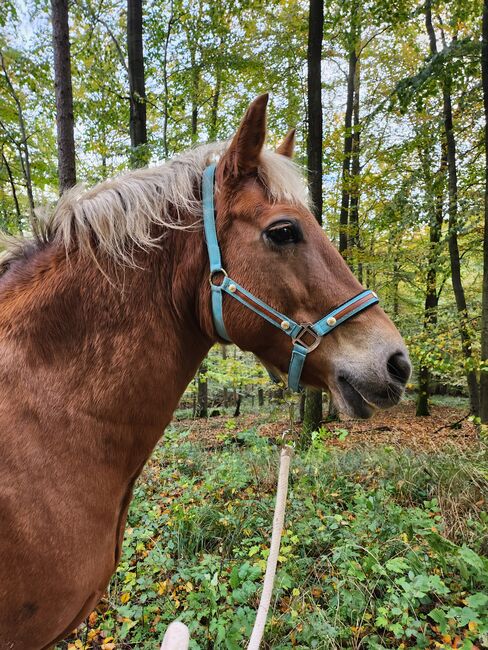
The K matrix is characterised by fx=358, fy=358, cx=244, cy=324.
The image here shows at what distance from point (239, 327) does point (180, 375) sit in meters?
0.34

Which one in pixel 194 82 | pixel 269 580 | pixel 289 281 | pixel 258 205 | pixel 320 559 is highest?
pixel 194 82

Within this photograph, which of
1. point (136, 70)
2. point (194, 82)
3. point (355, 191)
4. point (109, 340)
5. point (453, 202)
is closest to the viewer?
point (109, 340)

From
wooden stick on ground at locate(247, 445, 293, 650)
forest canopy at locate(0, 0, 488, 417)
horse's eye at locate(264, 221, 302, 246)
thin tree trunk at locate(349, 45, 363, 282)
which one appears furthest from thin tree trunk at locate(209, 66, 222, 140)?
wooden stick on ground at locate(247, 445, 293, 650)

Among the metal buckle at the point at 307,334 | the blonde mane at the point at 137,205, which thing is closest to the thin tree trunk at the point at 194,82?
the blonde mane at the point at 137,205

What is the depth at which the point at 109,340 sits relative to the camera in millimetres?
1464

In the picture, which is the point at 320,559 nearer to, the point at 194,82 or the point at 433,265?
the point at 433,265

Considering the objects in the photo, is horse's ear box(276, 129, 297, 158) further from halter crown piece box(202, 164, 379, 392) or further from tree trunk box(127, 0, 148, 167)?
tree trunk box(127, 0, 148, 167)

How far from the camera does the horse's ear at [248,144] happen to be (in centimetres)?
151

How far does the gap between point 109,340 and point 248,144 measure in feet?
3.42

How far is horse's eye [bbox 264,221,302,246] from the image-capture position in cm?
155

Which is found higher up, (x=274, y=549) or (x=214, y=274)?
(x=214, y=274)

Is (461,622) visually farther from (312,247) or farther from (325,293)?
(312,247)

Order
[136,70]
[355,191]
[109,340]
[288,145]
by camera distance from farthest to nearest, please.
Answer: [355,191] < [136,70] < [288,145] < [109,340]

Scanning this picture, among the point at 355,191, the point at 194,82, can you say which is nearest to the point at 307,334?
the point at 355,191
